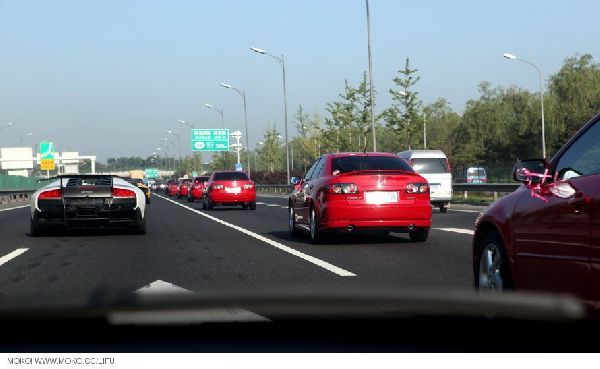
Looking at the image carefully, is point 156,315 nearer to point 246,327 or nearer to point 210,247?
point 246,327

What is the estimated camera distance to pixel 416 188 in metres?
13.2

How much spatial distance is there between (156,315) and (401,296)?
5.41ft

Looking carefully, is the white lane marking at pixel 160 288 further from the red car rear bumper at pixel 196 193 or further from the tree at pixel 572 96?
the tree at pixel 572 96

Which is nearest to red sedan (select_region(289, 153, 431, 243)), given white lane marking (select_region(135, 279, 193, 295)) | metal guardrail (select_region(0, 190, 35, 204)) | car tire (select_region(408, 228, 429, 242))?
car tire (select_region(408, 228, 429, 242))

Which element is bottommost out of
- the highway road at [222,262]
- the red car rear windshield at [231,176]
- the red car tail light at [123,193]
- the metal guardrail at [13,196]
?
the metal guardrail at [13,196]

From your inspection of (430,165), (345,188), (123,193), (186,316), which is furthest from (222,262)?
(430,165)

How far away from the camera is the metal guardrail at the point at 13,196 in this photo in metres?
53.9

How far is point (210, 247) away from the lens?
13.5 metres

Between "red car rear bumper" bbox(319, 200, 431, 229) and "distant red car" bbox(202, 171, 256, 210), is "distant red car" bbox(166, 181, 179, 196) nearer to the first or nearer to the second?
"distant red car" bbox(202, 171, 256, 210)

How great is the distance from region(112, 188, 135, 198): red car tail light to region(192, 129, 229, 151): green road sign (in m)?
66.5

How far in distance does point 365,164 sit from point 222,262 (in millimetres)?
3570

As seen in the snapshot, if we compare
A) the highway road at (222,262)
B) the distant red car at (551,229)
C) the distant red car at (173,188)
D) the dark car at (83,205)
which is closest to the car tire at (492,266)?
the distant red car at (551,229)

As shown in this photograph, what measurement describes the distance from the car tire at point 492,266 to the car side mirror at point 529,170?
Result: 0.46 m

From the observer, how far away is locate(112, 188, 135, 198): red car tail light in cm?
1586
